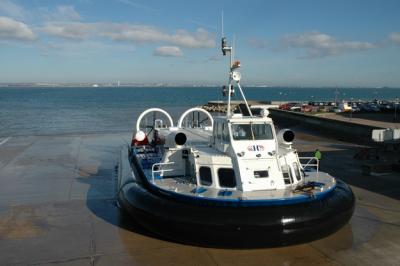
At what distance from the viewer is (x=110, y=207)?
8.41 meters

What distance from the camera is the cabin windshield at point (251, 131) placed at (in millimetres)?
7191

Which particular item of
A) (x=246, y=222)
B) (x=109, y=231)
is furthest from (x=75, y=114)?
(x=246, y=222)

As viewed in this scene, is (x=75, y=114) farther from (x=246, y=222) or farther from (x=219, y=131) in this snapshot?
(x=246, y=222)

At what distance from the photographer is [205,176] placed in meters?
7.04

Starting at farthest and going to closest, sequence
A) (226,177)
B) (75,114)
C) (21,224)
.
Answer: (75,114) < (21,224) < (226,177)

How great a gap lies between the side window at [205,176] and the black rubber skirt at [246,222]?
0.78 m

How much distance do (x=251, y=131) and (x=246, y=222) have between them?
6.44 ft

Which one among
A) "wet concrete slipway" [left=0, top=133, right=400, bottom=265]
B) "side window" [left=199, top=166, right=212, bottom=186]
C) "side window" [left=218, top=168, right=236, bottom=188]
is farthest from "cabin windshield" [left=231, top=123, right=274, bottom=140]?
"wet concrete slipway" [left=0, top=133, right=400, bottom=265]

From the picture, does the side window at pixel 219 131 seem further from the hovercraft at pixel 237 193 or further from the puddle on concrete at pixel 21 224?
the puddle on concrete at pixel 21 224

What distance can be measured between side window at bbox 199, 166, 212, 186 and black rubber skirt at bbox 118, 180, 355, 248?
30.9 inches

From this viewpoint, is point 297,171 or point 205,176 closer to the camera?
point 205,176

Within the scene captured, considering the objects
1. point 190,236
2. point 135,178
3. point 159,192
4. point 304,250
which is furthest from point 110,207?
point 304,250

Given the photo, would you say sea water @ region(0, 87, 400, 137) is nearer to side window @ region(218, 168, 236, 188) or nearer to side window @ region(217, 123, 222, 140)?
side window @ region(217, 123, 222, 140)

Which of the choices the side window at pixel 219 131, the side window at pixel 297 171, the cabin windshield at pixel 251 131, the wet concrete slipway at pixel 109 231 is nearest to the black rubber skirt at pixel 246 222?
the wet concrete slipway at pixel 109 231
